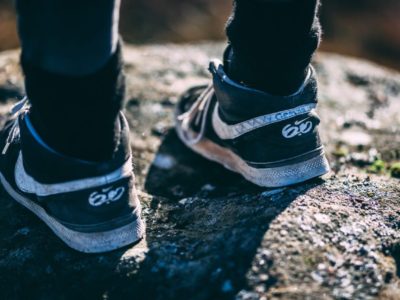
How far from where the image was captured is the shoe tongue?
2.02 meters

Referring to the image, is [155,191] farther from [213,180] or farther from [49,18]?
[49,18]

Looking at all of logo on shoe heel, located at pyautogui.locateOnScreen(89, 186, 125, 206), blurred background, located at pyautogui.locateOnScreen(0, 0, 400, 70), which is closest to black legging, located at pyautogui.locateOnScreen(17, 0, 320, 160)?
logo on shoe heel, located at pyautogui.locateOnScreen(89, 186, 125, 206)

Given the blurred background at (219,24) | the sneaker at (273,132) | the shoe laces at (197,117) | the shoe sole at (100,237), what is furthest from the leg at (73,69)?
the blurred background at (219,24)

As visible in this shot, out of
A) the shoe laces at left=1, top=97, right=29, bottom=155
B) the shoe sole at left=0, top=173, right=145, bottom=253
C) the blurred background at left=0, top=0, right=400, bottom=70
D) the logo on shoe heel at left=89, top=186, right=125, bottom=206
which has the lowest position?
the blurred background at left=0, top=0, right=400, bottom=70

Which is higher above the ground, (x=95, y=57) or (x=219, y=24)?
(x=95, y=57)

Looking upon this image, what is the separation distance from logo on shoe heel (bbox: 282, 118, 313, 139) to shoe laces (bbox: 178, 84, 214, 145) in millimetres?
523

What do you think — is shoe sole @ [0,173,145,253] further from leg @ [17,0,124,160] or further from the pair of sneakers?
leg @ [17,0,124,160]

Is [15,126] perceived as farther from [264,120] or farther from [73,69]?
[264,120]

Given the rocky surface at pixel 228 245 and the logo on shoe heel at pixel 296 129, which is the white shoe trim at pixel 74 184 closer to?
the rocky surface at pixel 228 245

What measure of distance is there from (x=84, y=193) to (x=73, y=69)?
49cm

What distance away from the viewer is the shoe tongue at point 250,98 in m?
2.02

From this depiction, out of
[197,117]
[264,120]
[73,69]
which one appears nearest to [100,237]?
[73,69]

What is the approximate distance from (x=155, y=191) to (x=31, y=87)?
99 centimetres

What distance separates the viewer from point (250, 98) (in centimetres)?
202
